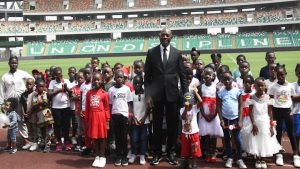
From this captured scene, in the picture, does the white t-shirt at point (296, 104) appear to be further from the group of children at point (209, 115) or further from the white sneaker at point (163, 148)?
the white sneaker at point (163, 148)

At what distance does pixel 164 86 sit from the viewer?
5.76 metres

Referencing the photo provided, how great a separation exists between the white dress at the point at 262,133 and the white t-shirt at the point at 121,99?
2.28 meters

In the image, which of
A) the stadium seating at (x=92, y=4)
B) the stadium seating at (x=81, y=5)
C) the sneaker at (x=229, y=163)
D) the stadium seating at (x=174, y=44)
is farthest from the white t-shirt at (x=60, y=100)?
the stadium seating at (x=81, y=5)

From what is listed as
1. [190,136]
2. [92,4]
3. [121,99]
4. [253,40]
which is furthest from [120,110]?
[92,4]

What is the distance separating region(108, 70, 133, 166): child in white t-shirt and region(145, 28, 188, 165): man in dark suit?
1.54 feet

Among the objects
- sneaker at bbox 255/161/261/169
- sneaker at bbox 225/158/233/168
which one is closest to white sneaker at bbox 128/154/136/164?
sneaker at bbox 225/158/233/168

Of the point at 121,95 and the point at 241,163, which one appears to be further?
the point at 121,95

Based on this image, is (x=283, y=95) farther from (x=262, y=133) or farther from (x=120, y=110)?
(x=120, y=110)

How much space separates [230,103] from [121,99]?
2050 mm

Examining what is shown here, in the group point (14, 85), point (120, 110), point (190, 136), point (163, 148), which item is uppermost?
point (14, 85)

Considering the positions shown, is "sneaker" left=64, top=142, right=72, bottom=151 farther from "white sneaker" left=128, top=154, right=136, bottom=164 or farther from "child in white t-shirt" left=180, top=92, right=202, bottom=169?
"child in white t-shirt" left=180, top=92, right=202, bottom=169

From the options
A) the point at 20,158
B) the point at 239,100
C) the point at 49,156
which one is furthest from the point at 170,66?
the point at 20,158

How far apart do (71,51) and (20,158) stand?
40.9 meters

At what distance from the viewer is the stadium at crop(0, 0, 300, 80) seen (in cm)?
4475
